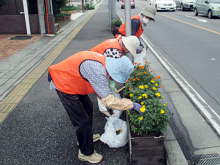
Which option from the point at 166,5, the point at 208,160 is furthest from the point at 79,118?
the point at 166,5

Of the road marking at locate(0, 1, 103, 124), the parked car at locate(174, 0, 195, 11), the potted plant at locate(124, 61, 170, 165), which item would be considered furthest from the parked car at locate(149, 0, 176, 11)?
the potted plant at locate(124, 61, 170, 165)

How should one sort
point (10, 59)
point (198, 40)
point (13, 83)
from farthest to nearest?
point (198, 40), point (10, 59), point (13, 83)

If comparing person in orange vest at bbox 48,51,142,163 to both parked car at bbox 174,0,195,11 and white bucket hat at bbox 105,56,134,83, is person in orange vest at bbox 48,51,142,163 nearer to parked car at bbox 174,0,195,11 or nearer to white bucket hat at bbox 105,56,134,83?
white bucket hat at bbox 105,56,134,83

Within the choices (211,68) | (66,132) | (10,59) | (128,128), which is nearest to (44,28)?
(10,59)

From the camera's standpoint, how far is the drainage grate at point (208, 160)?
2932mm

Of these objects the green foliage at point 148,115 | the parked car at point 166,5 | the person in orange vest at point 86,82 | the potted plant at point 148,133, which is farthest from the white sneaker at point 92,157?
the parked car at point 166,5

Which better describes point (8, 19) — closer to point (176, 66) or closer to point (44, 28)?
point (44, 28)

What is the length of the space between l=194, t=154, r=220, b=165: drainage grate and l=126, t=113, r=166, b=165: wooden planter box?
479 mm

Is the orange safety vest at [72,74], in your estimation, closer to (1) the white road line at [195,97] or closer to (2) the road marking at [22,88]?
(2) the road marking at [22,88]

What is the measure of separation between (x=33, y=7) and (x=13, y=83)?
28.1ft

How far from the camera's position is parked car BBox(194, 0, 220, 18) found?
16.0m

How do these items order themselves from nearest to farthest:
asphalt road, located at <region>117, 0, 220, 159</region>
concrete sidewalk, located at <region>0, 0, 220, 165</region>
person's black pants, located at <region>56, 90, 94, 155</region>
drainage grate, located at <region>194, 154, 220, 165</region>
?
1. person's black pants, located at <region>56, 90, 94, 155</region>
2. drainage grate, located at <region>194, 154, 220, 165</region>
3. concrete sidewalk, located at <region>0, 0, 220, 165</region>
4. asphalt road, located at <region>117, 0, 220, 159</region>

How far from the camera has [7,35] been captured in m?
12.0

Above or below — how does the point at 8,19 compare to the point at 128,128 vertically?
above
